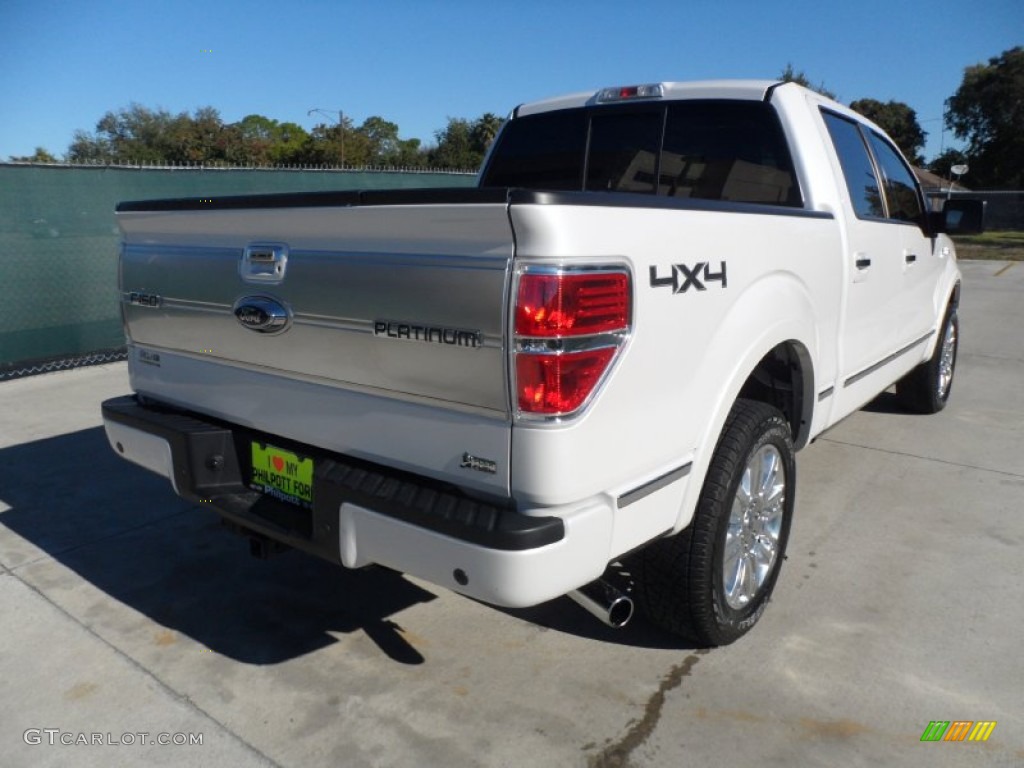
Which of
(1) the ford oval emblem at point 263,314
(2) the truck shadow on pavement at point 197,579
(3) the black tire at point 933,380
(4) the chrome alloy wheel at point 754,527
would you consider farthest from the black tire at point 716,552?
(3) the black tire at point 933,380

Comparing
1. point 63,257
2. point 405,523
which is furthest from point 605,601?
point 63,257

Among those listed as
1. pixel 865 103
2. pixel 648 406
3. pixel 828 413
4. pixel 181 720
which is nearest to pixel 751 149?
pixel 828 413

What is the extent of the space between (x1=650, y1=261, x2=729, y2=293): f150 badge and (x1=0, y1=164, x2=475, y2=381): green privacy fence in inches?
234

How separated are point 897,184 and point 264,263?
3758 millimetres

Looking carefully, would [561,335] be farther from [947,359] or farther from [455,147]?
[455,147]

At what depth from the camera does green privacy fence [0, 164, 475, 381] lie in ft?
24.1

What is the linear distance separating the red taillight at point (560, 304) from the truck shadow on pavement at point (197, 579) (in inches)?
60.6

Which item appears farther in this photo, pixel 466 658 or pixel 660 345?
pixel 466 658

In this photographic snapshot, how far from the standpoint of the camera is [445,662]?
304 cm

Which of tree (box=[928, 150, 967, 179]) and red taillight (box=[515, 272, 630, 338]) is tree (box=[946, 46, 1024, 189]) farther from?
red taillight (box=[515, 272, 630, 338])

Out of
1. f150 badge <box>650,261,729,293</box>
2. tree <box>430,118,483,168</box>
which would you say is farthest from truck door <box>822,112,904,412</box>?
tree <box>430,118,483,168</box>

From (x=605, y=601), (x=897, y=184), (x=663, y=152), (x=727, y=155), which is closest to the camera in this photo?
(x=605, y=601)

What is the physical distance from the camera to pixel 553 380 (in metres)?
2.10

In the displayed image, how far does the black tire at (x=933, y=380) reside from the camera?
602cm
